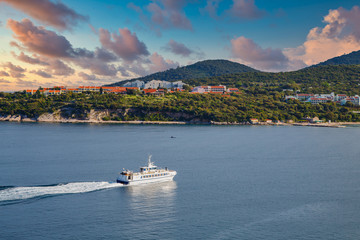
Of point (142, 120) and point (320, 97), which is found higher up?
point (320, 97)

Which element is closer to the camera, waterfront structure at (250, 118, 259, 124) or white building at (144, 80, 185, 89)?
waterfront structure at (250, 118, 259, 124)

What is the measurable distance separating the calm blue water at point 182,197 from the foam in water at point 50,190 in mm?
67

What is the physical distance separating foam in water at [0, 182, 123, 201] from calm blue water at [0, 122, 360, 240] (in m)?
0.07

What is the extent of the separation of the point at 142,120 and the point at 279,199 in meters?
81.3

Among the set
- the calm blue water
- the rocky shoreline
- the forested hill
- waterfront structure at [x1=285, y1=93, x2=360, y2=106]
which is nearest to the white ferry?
the calm blue water

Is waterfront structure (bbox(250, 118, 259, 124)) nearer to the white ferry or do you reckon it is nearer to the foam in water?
the white ferry

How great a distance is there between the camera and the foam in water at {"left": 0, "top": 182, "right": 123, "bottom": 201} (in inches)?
953

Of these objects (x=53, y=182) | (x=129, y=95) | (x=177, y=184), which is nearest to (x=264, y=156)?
(x=177, y=184)

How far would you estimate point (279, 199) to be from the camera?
26250mm

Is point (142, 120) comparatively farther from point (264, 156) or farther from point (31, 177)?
point (31, 177)

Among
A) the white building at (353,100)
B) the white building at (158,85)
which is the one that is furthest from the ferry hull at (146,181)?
the white building at (158,85)

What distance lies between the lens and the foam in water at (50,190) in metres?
24.2

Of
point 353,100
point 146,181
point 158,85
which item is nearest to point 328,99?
point 353,100

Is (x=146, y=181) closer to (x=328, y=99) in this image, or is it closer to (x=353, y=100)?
(x=328, y=99)
